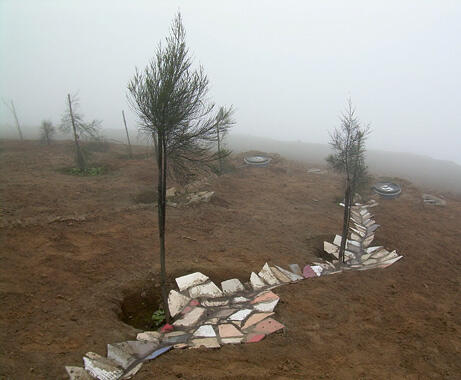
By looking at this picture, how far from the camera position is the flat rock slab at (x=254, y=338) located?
16.3 feet

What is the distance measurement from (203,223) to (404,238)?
7.52 metres

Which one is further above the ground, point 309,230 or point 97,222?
point 97,222

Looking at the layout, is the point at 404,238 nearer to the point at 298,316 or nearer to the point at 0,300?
the point at 298,316

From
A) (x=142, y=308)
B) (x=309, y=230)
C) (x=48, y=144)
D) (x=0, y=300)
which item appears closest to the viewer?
(x=0, y=300)

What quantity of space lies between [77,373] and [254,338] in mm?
2704

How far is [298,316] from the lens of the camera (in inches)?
223

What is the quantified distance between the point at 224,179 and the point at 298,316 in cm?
1155

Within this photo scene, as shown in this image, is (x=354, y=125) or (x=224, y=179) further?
(x=224, y=179)

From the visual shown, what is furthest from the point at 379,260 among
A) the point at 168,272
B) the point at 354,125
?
the point at 168,272

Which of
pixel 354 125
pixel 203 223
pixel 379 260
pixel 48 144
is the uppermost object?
pixel 354 125

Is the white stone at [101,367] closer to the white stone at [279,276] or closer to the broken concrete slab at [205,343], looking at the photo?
the broken concrete slab at [205,343]

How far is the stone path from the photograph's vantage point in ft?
14.3

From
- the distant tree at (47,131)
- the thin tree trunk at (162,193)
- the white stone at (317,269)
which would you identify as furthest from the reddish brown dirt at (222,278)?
the distant tree at (47,131)

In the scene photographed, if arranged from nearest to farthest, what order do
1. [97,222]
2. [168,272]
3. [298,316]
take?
1. [298,316]
2. [168,272]
3. [97,222]
